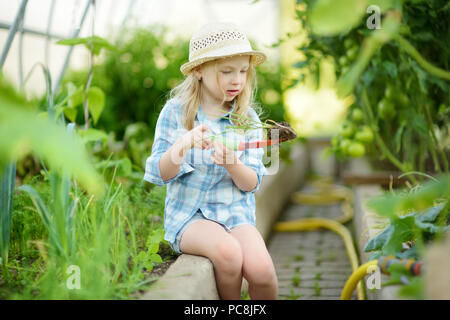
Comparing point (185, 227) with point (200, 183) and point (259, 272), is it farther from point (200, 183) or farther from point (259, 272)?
point (259, 272)

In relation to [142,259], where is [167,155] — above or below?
above

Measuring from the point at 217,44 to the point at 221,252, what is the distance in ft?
2.22

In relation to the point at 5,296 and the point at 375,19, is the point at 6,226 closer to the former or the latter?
the point at 5,296

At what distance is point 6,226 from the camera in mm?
1381

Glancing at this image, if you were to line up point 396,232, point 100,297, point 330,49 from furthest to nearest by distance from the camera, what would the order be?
point 330,49, point 396,232, point 100,297

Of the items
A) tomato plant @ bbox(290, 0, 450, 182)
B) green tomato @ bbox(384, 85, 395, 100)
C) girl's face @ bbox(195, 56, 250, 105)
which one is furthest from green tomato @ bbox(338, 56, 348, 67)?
girl's face @ bbox(195, 56, 250, 105)

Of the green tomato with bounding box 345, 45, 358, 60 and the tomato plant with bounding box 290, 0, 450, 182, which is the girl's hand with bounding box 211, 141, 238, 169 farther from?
the green tomato with bounding box 345, 45, 358, 60

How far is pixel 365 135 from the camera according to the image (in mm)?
2314

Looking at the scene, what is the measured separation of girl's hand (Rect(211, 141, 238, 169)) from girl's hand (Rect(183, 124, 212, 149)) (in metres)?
0.02

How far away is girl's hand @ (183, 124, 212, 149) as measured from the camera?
1.39 m
